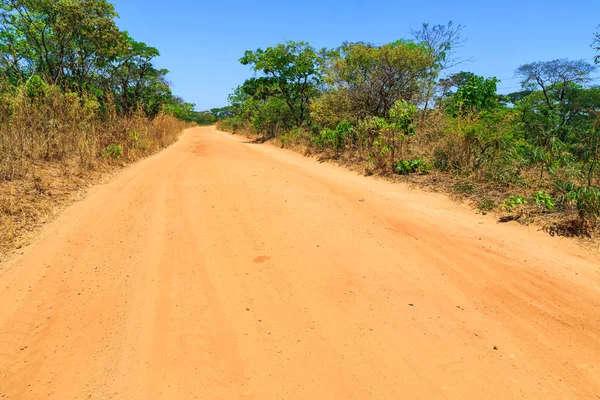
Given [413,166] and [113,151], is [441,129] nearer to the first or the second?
[413,166]

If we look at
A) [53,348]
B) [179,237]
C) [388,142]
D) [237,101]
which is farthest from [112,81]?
[53,348]

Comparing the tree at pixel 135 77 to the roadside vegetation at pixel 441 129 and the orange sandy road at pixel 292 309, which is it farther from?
the orange sandy road at pixel 292 309

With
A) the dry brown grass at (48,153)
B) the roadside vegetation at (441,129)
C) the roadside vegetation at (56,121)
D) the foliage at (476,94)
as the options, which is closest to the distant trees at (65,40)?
the roadside vegetation at (56,121)

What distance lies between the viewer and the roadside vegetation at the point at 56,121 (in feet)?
17.1

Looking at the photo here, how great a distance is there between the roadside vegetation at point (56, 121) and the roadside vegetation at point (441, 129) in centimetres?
676

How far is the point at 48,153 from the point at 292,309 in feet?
22.6

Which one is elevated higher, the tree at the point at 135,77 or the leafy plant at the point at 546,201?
the tree at the point at 135,77

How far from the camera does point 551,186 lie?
19.2 feet

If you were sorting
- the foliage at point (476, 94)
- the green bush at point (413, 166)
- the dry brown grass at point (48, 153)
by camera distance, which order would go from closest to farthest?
the dry brown grass at point (48, 153) < the green bush at point (413, 166) < the foliage at point (476, 94)

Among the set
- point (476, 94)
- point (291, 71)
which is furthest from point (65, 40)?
point (476, 94)

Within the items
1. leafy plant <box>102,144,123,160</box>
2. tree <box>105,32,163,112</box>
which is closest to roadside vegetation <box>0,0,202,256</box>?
leafy plant <box>102,144,123,160</box>

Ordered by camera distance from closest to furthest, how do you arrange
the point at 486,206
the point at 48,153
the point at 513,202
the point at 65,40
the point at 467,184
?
the point at 513,202 → the point at 486,206 → the point at 467,184 → the point at 48,153 → the point at 65,40

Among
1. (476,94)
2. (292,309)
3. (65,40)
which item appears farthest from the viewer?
(65,40)

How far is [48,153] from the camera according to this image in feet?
22.9
